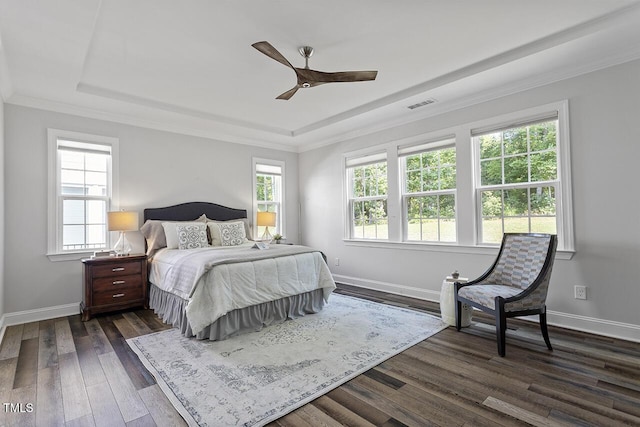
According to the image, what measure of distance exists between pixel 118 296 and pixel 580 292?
16.4 feet

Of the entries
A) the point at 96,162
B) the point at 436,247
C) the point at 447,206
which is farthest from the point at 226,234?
the point at 447,206

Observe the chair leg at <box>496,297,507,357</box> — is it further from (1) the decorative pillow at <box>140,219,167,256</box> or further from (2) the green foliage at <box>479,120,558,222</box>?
(1) the decorative pillow at <box>140,219,167,256</box>

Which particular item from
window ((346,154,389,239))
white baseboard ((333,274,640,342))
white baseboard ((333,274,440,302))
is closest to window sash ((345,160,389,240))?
window ((346,154,389,239))

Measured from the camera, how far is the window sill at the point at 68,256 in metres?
3.76

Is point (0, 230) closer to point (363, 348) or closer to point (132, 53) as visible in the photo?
point (132, 53)

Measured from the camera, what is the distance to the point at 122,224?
153 inches

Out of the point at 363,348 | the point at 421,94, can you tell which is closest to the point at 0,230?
the point at 363,348

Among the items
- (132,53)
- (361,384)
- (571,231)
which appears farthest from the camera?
(571,231)

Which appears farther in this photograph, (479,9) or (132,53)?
(132,53)

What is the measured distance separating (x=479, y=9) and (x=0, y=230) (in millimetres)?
4869

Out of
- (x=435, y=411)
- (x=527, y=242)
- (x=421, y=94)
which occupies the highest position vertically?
(x=421, y=94)

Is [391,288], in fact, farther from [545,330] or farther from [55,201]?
[55,201]

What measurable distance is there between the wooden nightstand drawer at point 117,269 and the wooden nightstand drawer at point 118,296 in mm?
187

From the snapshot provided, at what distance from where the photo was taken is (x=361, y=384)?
85.7 inches
